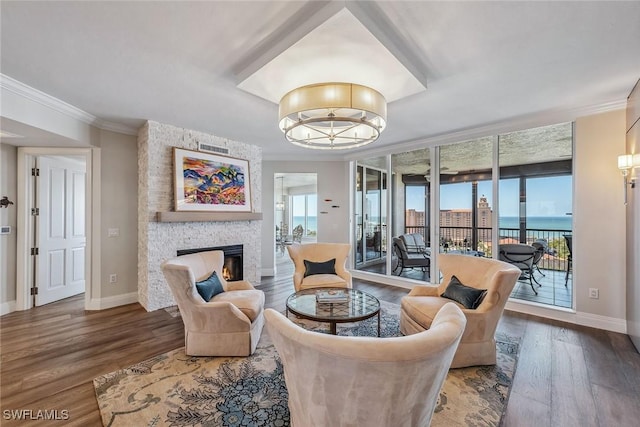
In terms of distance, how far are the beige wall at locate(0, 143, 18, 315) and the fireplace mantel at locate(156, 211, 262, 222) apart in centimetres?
204

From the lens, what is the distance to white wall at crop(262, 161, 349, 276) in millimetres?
6195

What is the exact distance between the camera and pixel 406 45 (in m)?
2.13

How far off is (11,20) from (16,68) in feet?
2.99

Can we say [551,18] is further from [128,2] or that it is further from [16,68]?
[16,68]

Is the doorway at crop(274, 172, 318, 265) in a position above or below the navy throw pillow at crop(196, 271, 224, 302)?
above

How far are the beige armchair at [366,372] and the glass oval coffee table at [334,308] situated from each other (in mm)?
1170

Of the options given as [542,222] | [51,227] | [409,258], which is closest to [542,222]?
[542,222]

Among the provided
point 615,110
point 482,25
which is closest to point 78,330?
point 482,25

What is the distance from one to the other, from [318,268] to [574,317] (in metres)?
3.44

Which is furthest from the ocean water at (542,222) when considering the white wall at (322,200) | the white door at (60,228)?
the white door at (60,228)

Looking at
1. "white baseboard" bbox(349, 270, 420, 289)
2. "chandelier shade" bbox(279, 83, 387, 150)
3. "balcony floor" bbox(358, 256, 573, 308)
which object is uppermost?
"chandelier shade" bbox(279, 83, 387, 150)

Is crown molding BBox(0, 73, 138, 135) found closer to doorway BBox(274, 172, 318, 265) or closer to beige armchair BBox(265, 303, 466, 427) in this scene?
beige armchair BBox(265, 303, 466, 427)

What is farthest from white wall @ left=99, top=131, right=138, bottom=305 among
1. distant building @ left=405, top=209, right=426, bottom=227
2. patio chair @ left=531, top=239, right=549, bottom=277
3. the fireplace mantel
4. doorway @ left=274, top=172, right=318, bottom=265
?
doorway @ left=274, top=172, right=318, bottom=265

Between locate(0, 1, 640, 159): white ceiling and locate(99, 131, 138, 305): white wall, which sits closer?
locate(0, 1, 640, 159): white ceiling
